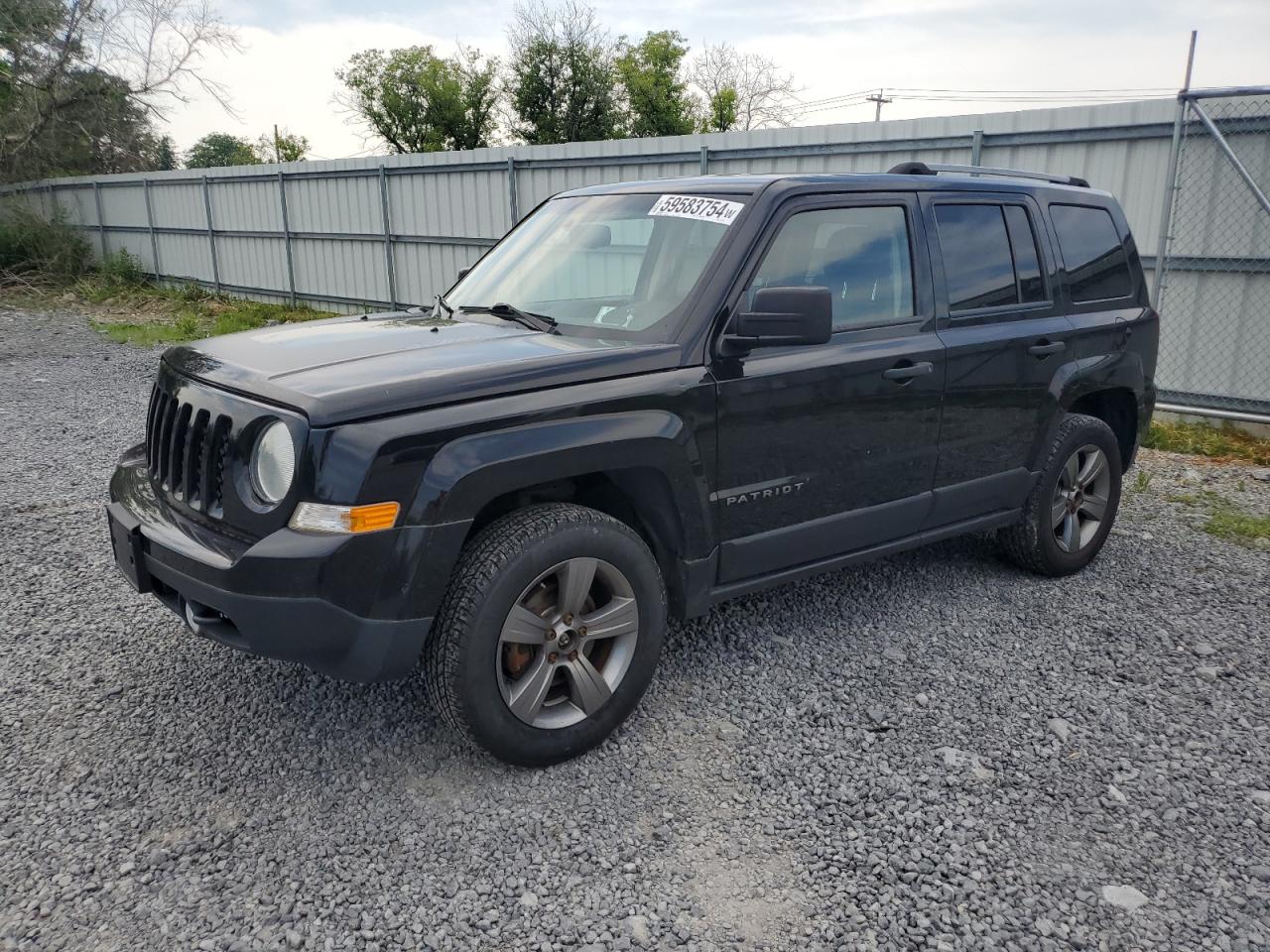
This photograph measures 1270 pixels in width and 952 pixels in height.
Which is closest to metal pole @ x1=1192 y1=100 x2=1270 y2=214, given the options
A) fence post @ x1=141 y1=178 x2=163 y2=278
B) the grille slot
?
the grille slot

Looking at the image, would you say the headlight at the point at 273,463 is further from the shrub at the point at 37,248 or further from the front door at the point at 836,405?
the shrub at the point at 37,248

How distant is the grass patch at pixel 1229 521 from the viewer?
5.62 m

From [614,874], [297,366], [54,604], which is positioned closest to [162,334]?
[54,604]

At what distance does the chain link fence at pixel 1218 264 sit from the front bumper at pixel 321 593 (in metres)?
7.23

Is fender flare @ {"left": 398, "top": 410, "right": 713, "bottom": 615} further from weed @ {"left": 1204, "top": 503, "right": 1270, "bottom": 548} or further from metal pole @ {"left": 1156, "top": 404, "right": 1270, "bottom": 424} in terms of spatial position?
metal pole @ {"left": 1156, "top": 404, "right": 1270, "bottom": 424}

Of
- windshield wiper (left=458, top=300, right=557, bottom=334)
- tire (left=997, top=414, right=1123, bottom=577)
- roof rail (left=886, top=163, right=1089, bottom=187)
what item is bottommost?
tire (left=997, top=414, right=1123, bottom=577)

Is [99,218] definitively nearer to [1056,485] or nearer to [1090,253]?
[1090,253]

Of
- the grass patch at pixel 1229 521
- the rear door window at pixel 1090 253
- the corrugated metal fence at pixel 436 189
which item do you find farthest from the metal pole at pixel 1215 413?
the rear door window at pixel 1090 253

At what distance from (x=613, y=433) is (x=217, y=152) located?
91.1m

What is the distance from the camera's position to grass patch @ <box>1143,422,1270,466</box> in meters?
7.63

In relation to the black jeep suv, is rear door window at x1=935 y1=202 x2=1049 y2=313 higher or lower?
higher

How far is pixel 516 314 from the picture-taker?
12.7 feet

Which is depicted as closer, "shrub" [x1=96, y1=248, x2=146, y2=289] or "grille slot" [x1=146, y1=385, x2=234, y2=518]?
"grille slot" [x1=146, y1=385, x2=234, y2=518]

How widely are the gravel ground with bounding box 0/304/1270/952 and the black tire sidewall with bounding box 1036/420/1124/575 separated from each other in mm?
267
